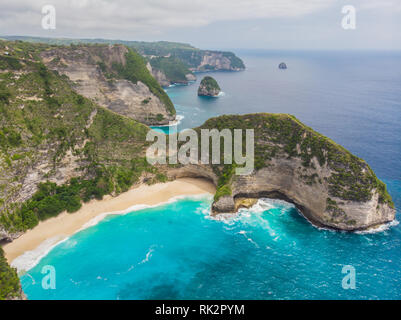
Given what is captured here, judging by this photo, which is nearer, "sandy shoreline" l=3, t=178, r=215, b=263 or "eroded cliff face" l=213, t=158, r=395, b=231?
"sandy shoreline" l=3, t=178, r=215, b=263

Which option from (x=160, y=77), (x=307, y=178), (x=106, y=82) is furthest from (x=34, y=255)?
(x=160, y=77)

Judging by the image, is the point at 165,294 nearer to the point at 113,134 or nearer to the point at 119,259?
the point at 119,259

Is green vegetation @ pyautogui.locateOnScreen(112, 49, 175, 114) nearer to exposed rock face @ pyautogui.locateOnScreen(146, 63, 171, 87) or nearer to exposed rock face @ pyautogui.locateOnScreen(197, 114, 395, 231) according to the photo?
exposed rock face @ pyautogui.locateOnScreen(197, 114, 395, 231)

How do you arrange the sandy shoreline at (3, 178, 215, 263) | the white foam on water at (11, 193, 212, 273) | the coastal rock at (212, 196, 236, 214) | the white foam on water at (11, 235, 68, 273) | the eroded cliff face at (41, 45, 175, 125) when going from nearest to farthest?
the white foam on water at (11, 235, 68, 273)
the white foam on water at (11, 193, 212, 273)
the sandy shoreline at (3, 178, 215, 263)
the coastal rock at (212, 196, 236, 214)
the eroded cliff face at (41, 45, 175, 125)

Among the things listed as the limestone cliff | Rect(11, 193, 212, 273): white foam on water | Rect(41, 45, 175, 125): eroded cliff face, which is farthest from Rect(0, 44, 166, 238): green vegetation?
Rect(41, 45, 175, 125): eroded cliff face
